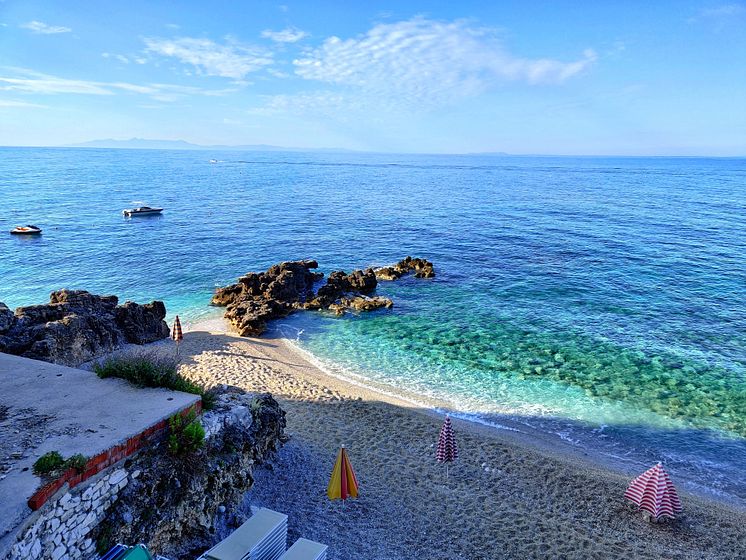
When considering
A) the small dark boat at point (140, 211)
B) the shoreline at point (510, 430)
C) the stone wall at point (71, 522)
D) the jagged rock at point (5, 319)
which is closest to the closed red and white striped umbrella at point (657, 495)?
the shoreline at point (510, 430)

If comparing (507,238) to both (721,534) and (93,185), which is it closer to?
(721,534)

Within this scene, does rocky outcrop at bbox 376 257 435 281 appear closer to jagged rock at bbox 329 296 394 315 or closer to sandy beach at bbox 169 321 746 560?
jagged rock at bbox 329 296 394 315

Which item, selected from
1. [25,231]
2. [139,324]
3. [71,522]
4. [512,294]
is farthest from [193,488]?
[25,231]

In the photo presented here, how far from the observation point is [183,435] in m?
9.10

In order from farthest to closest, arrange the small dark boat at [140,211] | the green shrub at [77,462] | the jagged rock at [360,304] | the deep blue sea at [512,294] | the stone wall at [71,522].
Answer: the small dark boat at [140,211] < the jagged rock at [360,304] < the deep blue sea at [512,294] < the green shrub at [77,462] < the stone wall at [71,522]

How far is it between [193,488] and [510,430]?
11383 mm

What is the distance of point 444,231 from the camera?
175 ft

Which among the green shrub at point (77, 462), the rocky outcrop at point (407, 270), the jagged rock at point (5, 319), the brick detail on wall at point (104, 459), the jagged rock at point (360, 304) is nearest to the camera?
the brick detail on wall at point (104, 459)

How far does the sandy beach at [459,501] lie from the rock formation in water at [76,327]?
910cm

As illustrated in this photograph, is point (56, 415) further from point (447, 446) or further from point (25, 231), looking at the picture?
point (25, 231)

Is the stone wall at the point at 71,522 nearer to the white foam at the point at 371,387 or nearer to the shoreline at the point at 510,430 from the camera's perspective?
the shoreline at the point at 510,430

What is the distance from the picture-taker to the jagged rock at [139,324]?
22234mm

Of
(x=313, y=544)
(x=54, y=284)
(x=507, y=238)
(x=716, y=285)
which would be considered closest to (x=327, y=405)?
(x=313, y=544)

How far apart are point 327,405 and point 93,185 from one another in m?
108
